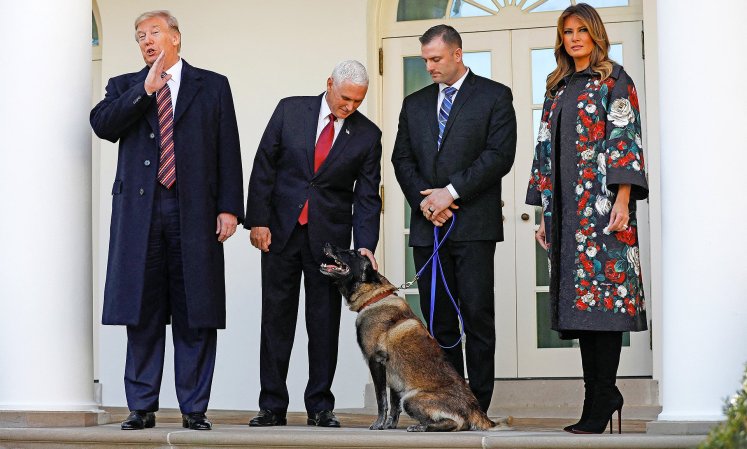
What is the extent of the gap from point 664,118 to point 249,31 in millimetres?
4037

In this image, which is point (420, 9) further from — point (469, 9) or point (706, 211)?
point (706, 211)

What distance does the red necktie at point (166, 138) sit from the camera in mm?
5871

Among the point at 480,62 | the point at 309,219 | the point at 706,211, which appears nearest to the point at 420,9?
the point at 480,62

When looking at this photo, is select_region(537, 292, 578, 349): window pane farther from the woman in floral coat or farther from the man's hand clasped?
the woman in floral coat

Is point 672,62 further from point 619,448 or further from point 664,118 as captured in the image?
point 619,448

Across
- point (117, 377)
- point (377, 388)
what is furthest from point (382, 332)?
point (117, 377)

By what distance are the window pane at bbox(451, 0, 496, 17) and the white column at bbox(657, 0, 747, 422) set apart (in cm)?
323

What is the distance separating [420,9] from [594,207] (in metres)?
3.46

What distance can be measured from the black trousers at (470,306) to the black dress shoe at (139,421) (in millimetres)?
1425

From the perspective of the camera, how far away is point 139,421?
18.8 ft

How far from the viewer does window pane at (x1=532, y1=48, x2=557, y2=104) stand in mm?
8211

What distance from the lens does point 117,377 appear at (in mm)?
8641

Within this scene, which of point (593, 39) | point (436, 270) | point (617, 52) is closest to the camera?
point (593, 39)

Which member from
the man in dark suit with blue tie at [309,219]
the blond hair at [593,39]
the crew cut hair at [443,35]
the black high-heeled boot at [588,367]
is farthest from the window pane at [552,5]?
the black high-heeled boot at [588,367]
